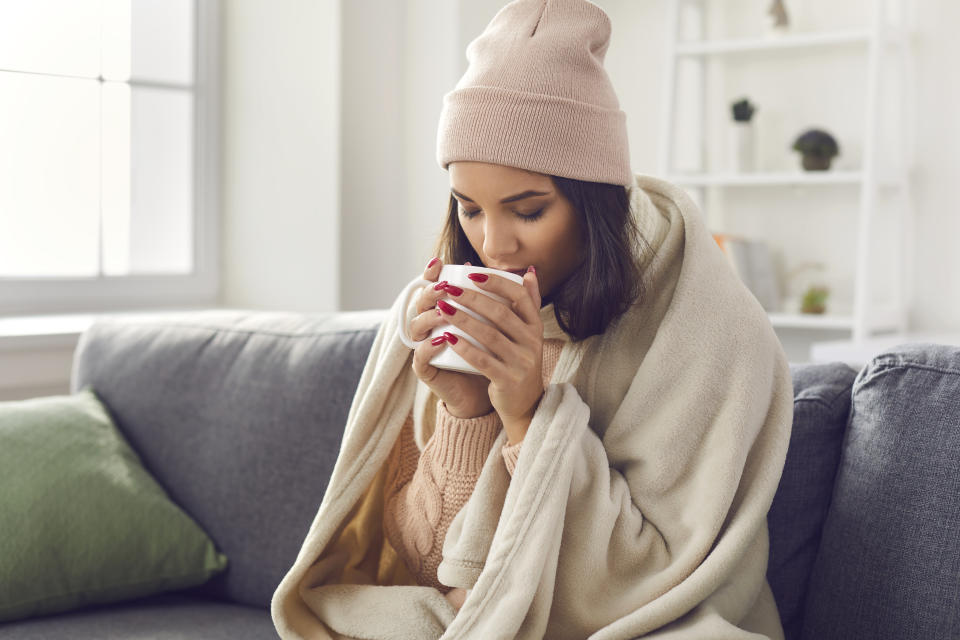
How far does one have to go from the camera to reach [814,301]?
289cm

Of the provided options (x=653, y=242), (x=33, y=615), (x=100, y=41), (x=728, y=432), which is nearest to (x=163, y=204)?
(x=100, y=41)

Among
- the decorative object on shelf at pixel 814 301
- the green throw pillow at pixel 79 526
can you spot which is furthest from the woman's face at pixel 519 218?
the decorative object on shelf at pixel 814 301

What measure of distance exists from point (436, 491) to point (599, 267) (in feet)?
1.17

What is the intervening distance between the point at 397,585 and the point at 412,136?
177 cm

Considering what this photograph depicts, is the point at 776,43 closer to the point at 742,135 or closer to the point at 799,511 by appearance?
the point at 742,135

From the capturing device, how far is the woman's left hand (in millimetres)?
1006

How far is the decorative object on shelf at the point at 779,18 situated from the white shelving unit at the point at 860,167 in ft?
0.14

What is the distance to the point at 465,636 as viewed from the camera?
1.03 metres

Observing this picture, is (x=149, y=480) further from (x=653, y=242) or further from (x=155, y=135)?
(x=155, y=135)

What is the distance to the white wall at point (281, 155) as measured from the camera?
2.66 metres

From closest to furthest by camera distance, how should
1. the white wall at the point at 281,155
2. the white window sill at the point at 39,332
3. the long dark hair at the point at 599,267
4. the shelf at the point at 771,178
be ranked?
the long dark hair at the point at 599,267
the white window sill at the point at 39,332
the white wall at the point at 281,155
the shelf at the point at 771,178

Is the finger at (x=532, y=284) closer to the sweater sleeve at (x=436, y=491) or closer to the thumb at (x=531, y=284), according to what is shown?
the thumb at (x=531, y=284)

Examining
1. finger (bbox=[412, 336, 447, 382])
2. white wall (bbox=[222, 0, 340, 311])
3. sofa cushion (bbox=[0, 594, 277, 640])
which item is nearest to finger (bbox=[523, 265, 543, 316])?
finger (bbox=[412, 336, 447, 382])

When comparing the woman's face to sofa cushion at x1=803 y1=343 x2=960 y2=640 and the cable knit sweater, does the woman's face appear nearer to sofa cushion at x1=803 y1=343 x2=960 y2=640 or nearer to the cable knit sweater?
the cable knit sweater
